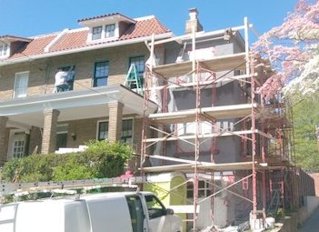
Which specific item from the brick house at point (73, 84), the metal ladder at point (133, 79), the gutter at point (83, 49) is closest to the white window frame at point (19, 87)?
the brick house at point (73, 84)

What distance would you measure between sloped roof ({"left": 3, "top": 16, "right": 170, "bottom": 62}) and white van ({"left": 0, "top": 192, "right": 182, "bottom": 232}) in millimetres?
13846

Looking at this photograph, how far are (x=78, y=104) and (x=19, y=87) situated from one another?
7.66m

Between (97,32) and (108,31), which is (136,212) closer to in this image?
(108,31)

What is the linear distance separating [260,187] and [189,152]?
3962 mm

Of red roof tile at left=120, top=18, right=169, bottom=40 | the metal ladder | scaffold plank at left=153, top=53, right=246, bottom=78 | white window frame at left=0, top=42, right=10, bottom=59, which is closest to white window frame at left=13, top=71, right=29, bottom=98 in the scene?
white window frame at left=0, top=42, right=10, bottom=59

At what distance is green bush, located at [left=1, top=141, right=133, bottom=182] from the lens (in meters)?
17.4

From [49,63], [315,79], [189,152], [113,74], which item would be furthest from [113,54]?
[315,79]

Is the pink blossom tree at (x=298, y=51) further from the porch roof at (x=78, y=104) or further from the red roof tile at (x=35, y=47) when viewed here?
the red roof tile at (x=35, y=47)

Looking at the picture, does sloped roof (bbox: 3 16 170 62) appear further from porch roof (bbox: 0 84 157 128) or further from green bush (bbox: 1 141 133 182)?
green bush (bbox: 1 141 133 182)

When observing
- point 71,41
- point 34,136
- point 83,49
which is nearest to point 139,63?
point 83,49

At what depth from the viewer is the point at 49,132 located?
826 inches

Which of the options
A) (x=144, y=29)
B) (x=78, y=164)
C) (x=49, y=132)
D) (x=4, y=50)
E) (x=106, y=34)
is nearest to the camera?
(x=78, y=164)

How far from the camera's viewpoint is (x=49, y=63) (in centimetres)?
2630

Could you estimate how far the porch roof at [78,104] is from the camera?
2014 cm
